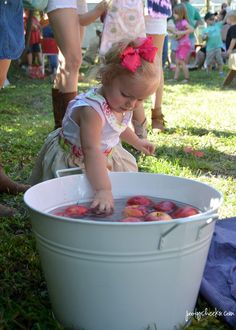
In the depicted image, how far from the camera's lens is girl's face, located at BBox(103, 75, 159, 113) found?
1775mm

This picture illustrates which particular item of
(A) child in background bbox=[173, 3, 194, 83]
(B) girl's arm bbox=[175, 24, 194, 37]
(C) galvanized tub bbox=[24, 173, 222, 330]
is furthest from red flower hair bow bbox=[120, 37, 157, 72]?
(B) girl's arm bbox=[175, 24, 194, 37]

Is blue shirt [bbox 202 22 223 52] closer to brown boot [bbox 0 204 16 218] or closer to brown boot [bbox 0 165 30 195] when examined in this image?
brown boot [bbox 0 165 30 195]

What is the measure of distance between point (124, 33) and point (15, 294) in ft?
7.21

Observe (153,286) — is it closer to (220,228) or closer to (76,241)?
(76,241)

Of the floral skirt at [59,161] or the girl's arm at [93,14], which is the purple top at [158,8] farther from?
the floral skirt at [59,161]

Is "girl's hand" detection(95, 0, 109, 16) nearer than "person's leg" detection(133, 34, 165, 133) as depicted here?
Yes

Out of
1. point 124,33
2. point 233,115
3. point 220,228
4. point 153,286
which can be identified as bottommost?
point 233,115

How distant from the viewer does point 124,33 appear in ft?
11.0

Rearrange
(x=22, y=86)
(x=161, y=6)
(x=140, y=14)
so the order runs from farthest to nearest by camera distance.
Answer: (x=22, y=86)
(x=161, y=6)
(x=140, y=14)

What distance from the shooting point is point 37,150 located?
3.52 meters

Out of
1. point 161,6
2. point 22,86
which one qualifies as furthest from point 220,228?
point 22,86

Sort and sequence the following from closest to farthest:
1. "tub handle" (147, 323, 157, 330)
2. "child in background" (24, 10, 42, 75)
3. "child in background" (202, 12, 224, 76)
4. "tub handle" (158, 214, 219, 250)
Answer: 1. "tub handle" (158, 214, 219, 250)
2. "tub handle" (147, 323, 157, 330)
3. "child in background" (24, 10, 42, 75)
4. "child in background" (202, 12, 224, 76)

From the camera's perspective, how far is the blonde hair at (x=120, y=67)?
5.81 feet

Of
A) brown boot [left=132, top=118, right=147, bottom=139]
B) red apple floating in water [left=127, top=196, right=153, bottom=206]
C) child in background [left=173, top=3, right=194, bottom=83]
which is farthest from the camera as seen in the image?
child in background [left=173, top=3, right=194, bottom=83]
